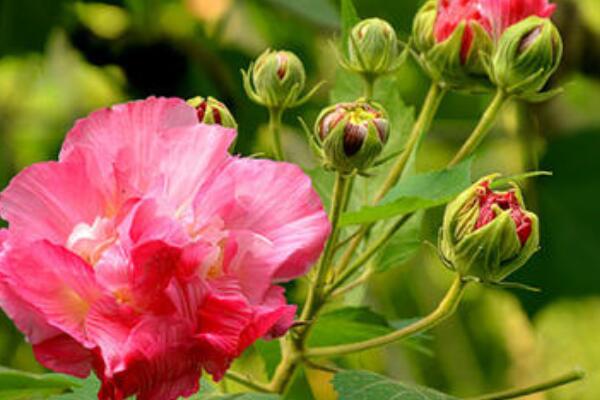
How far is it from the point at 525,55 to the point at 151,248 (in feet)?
0.75

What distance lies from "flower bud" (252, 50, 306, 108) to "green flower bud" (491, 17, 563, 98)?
0.33 ft

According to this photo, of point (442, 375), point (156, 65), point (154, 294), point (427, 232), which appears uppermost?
point (154, 294)

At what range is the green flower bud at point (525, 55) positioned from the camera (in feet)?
2.29

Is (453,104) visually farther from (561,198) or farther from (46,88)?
(46,88)

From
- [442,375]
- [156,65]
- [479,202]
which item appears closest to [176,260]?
[479,202]

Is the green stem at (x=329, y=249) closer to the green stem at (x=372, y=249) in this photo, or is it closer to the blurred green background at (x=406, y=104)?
the green stem at (x=372, y=249)

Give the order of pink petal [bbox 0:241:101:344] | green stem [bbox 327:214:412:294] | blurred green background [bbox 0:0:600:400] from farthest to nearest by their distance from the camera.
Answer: blurred green background [bbox 0:0:600:400] → green stem [bbox 327:214:412:294] → pink petal [bbox 0:241:101:344]

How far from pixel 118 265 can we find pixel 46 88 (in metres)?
1.19

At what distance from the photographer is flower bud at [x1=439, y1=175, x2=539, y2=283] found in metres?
0.62

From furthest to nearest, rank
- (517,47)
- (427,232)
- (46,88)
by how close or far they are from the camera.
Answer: (46,88)
(427,232)
(517,47)

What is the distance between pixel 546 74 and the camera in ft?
2.35

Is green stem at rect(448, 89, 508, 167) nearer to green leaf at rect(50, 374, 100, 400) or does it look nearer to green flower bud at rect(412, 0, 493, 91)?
green flower bud at rect(412, 0, 493, 91)

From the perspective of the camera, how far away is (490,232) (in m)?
0.63

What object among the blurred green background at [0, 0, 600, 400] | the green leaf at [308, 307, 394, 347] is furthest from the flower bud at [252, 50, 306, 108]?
the blurred green background at [0, 0, 600, 400]
